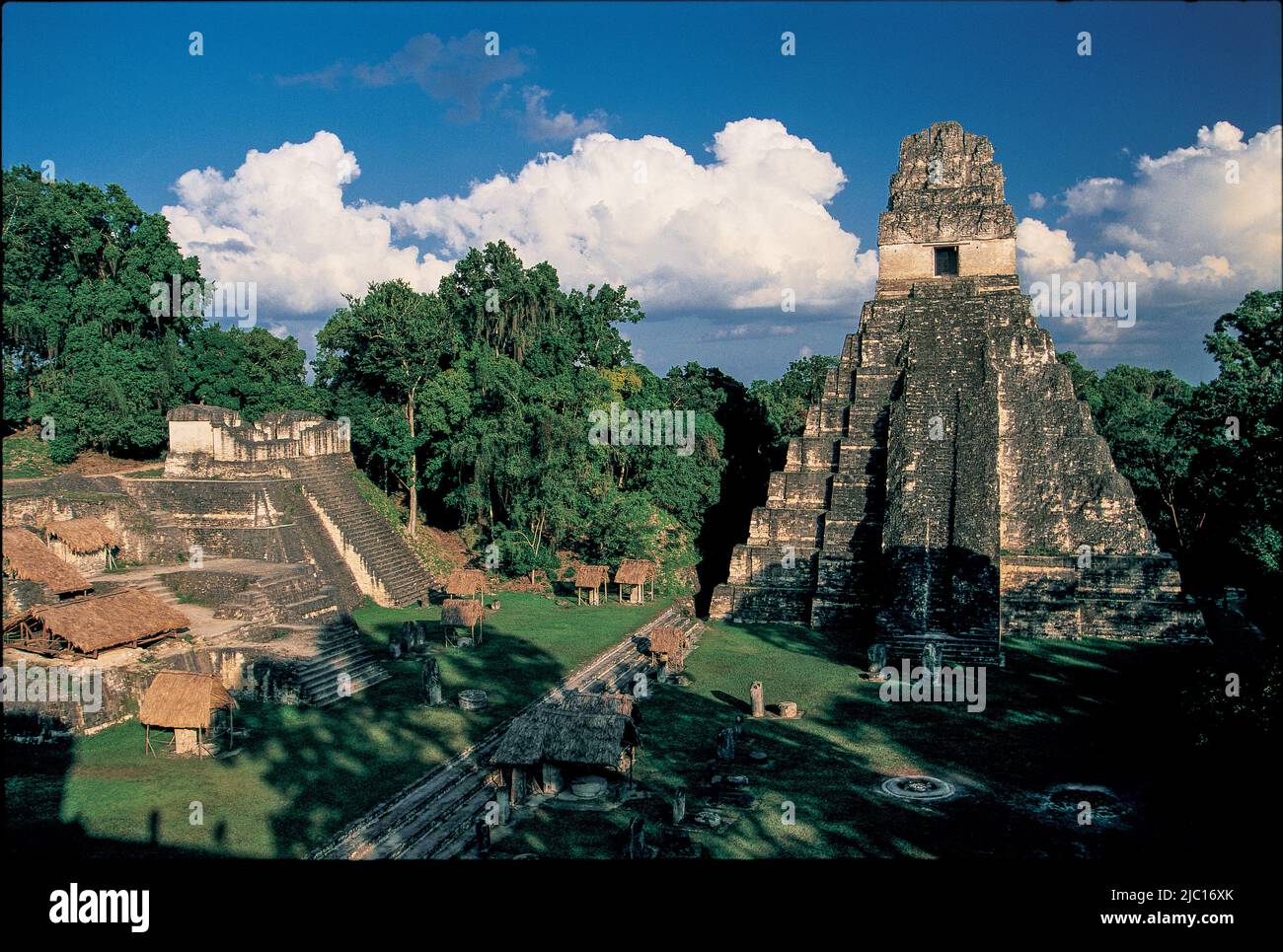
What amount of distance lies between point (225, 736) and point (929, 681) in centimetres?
1263

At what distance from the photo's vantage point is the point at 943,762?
561 inches

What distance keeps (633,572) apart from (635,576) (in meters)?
0.12

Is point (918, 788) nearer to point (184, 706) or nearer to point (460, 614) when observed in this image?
point (184, 706)

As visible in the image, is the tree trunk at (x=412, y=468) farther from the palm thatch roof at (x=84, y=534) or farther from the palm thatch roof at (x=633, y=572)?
the palm thatch roof at (x=84, y=534)

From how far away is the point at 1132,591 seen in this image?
70.0 feet

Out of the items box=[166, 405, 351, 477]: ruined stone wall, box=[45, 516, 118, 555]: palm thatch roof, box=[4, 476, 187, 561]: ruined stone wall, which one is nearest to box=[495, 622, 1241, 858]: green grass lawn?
box=[166, 405, 351, 477]: ruined stone wall

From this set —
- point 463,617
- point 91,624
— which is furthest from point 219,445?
point 91,624

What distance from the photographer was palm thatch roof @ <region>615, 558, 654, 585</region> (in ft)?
82.2

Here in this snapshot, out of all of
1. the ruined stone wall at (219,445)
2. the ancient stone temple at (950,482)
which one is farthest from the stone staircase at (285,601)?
the ancient stone temple at (950,482)

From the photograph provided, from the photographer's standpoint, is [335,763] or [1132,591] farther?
[1132,591]
